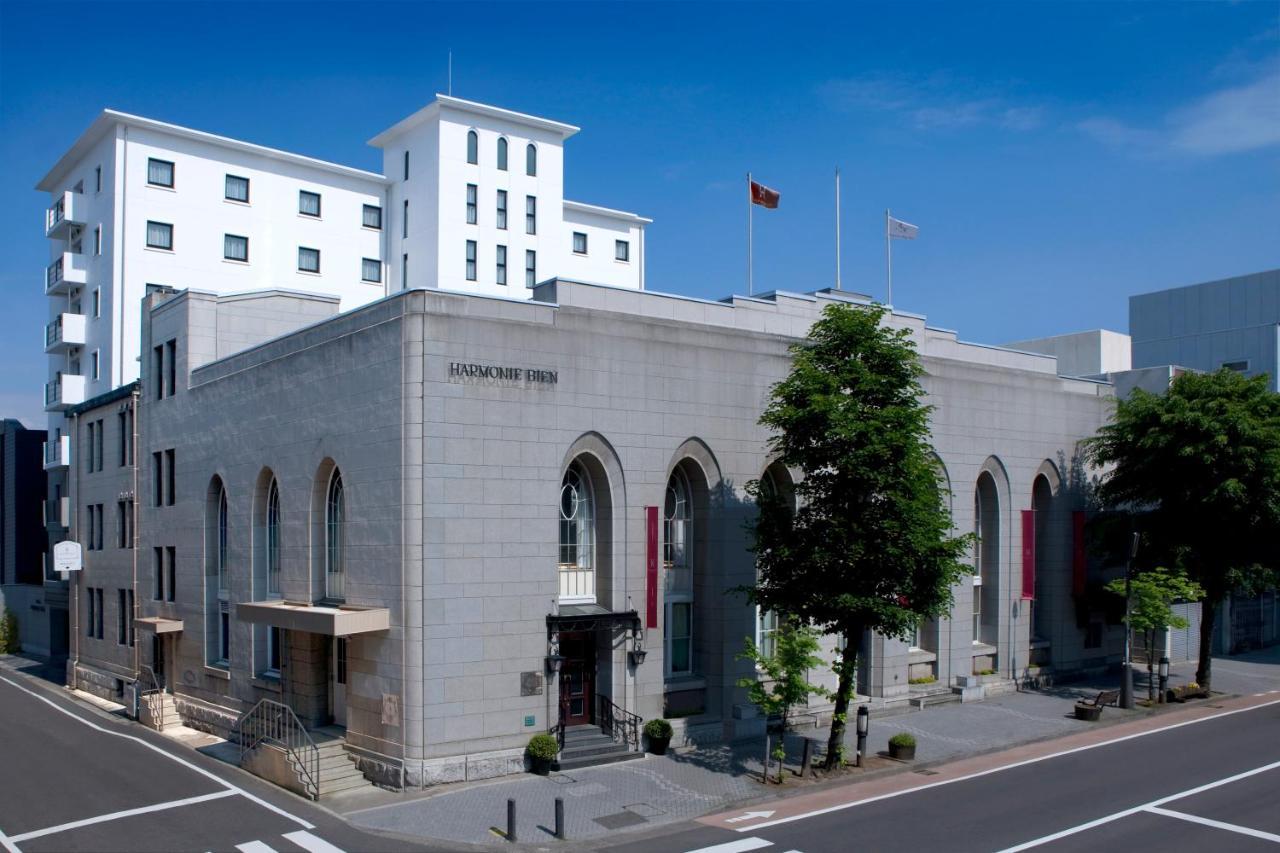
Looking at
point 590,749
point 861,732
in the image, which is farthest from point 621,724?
point 861,732

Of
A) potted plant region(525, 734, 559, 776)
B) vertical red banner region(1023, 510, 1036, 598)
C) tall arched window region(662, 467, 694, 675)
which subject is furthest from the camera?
vertical red banner region(1023, 510, 1036, 598)

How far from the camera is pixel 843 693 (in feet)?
82.4

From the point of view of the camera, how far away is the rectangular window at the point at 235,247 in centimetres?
5309

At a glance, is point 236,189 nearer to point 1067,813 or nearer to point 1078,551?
point 1078,551

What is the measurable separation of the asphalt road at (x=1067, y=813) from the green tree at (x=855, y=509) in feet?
12.7

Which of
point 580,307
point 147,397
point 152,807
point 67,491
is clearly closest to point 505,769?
point 152,807

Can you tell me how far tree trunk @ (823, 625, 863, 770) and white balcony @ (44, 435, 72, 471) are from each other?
124 feet

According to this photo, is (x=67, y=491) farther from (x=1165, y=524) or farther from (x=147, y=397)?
(x=1165, y=524)

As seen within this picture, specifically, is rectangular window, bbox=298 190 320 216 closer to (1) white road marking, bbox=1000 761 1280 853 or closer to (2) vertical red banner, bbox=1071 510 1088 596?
(2) vertical red banner, bbox=1071 510 1088 596

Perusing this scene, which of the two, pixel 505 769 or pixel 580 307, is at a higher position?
pixel 580 307

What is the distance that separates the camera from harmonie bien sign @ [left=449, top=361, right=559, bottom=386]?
24.4 metres

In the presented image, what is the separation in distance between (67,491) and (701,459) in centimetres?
3756

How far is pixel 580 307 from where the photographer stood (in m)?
26.8

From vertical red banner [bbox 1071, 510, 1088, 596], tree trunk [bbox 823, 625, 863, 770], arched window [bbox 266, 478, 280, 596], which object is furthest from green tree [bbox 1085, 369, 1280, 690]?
arched window [bbox 266, 478, 280, 596]
